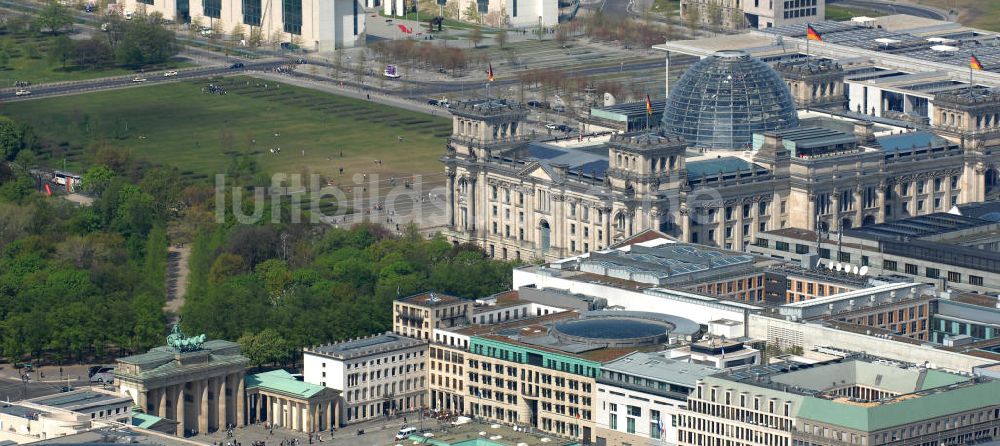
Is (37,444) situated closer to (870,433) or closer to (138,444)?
(138,444)

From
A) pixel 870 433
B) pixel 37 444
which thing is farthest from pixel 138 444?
pixel 870 433

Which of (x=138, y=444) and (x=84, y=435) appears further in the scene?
(x=84, y=435)

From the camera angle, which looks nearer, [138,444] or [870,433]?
[138,444]

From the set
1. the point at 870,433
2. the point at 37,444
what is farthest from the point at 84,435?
the point at 870,433

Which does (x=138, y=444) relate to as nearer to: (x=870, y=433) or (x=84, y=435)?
(x=84, y=435)

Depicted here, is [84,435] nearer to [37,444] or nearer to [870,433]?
[37,444]
